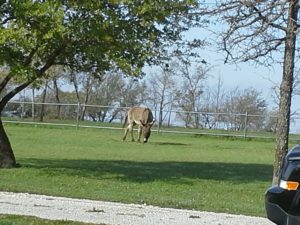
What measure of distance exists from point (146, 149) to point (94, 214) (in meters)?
21.0

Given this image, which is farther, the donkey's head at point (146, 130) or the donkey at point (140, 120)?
the donkey at point (140, 120)

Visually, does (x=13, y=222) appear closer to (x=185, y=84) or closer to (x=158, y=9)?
(x=158, y=9)

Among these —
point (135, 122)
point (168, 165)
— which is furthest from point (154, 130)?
point (168, 165)

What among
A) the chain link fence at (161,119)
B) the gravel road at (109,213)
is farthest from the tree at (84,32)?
the chain link fence at (161,119)

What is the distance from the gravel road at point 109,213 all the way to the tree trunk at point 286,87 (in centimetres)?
182

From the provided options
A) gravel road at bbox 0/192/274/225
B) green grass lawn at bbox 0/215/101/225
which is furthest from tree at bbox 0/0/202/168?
green grass lawn at bbox 0/215/101/225

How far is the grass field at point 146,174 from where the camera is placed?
1622cm

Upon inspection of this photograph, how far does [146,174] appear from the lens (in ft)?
70.5

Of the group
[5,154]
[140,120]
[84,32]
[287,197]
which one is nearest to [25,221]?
[287,197]

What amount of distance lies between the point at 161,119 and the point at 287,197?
44.1 m

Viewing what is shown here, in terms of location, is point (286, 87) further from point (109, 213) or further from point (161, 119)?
point (161, 119)

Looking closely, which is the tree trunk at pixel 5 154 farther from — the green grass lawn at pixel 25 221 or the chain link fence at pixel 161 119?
the chain link fence at pixel 161 119

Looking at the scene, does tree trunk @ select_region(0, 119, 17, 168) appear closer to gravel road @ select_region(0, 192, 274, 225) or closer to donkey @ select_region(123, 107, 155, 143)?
gravel road @ select_region(0, 192, 274, 225)

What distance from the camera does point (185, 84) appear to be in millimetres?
65625
